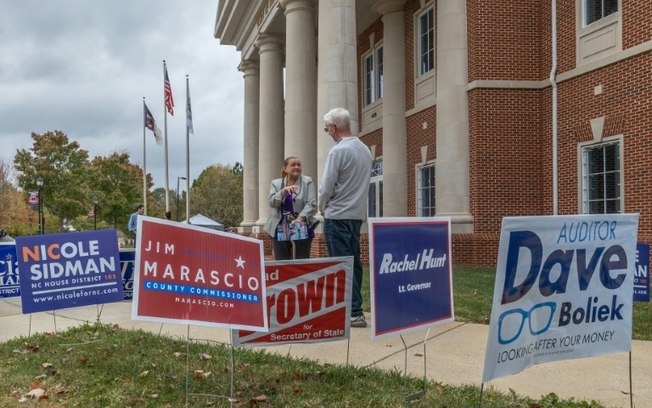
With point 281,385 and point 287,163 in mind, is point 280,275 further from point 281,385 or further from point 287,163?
point 287,163

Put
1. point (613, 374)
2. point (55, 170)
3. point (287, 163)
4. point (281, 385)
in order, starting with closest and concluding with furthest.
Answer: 1. point (281, 385)
2. point (613, 374)
3. point (287, 163)
4. point (55, 170)

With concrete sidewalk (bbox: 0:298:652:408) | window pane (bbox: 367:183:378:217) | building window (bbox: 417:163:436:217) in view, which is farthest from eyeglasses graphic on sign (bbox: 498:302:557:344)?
window pane (bbox: 367:183:378:217)

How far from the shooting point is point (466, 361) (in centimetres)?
477

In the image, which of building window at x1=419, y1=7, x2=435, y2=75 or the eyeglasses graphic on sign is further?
building window at x1=419, y1=7, x2=435, y2=75

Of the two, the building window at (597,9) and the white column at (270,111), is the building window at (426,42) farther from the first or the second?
the white column at (270,111)

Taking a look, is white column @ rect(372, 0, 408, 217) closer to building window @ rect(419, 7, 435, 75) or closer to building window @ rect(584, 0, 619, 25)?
building window @ rect(419, 7, 435, 75)

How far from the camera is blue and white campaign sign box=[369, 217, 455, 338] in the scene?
12.3 ft

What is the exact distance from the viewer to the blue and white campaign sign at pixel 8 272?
6.86 m

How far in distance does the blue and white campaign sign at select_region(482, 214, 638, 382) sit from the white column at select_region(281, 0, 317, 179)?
47.5 feet

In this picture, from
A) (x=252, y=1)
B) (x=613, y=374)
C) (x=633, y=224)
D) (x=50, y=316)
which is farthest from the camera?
(x=252, y=1)

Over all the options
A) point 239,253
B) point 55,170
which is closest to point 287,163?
point 239,253

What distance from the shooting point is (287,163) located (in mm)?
6789

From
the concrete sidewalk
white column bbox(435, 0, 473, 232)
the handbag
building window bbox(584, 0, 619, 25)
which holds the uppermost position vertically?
building window bbox(584, 0, 619, 25)

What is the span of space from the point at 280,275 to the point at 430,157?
13.4 meters
